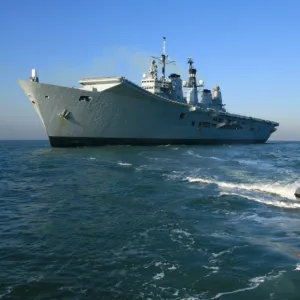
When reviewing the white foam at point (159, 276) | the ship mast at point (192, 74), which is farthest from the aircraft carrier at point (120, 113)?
the white foam at point (159, 276)

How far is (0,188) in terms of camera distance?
47.8 feet

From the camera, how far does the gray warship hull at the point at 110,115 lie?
3678cm

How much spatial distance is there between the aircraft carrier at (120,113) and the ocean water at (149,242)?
2321cm

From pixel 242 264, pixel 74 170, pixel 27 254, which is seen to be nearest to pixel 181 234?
pixel 242 264

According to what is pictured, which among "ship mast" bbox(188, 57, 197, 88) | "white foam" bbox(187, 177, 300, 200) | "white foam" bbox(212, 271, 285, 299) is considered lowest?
"white foam" bbox(212, 271, 285, 299)

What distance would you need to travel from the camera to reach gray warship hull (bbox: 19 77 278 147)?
121ft

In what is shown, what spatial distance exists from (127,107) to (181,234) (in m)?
33.0

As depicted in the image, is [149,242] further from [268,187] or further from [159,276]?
[268,187]

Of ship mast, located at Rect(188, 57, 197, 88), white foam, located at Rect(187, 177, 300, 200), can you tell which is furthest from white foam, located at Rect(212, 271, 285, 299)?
ship mast, located at Rect(188, 57, 197, 88)

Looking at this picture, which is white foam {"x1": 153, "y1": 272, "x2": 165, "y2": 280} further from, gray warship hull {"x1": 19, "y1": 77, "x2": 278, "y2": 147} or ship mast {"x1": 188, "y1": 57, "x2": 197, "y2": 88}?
ship mast {"x1": 188, "y1": 57, "x2": 197, "y2": 88}

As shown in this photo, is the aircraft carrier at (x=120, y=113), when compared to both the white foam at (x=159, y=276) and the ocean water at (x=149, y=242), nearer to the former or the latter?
the ocean water at (x=149, y=242)

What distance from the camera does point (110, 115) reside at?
129ft

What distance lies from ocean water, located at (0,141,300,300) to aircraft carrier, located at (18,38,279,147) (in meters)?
23.2

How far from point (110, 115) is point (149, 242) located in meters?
32.7
